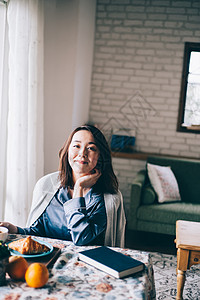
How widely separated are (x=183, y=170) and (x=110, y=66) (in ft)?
5.18

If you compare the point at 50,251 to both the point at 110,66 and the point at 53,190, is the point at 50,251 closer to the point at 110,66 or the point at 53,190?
the point at 53,190

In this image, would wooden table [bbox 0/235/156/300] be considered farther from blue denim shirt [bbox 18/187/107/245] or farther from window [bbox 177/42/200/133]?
window [bbox 177/42/200/133]

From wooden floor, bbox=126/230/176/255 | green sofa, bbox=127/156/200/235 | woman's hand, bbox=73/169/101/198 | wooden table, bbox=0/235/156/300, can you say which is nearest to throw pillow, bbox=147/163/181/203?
green sofa, bbox=127/156/200/235

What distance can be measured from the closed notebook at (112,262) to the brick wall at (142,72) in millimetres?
2955

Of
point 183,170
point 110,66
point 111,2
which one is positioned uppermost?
point 111,2

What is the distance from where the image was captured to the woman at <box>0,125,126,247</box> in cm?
164

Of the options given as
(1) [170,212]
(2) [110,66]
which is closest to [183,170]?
(1) [170,212]

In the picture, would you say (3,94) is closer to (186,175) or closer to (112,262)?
(112,262)

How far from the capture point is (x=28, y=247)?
1.35 metres

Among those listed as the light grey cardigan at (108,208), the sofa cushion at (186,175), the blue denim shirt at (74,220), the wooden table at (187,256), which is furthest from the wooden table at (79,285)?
the sofa cushion at (186,175)

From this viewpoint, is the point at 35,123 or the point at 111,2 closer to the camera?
the point at 35,123

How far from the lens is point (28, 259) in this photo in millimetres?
1320

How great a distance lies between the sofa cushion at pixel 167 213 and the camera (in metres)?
3.38

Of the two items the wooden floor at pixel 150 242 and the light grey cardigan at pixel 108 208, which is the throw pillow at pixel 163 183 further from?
the light grey cardigan at pixel 108 208
